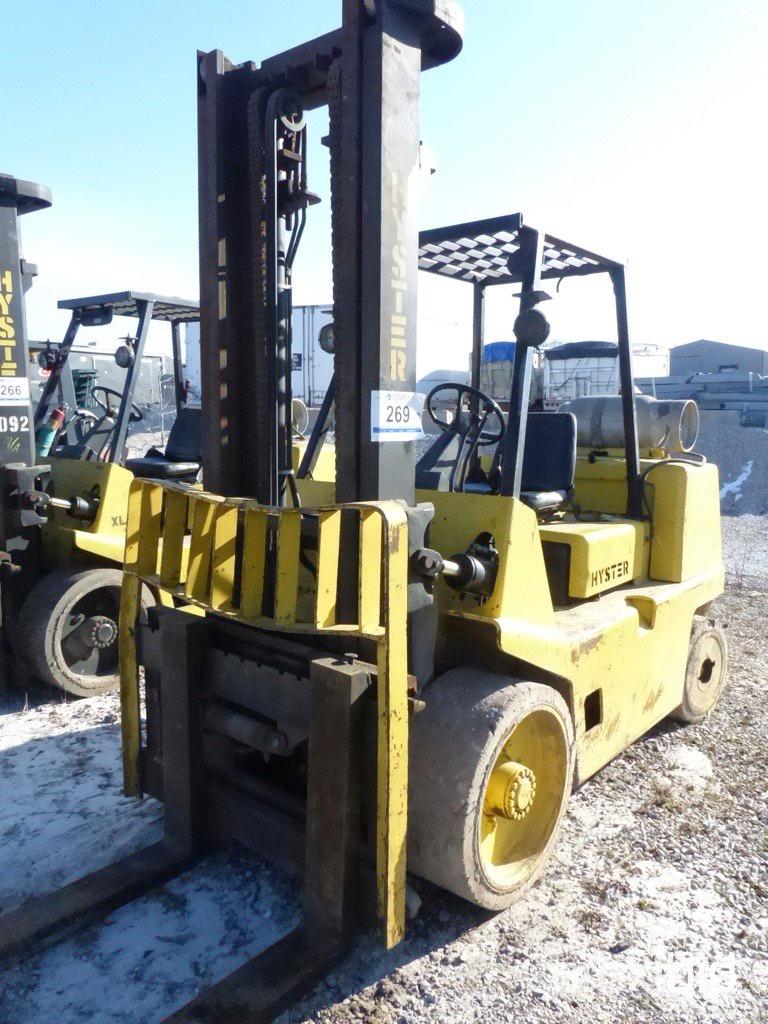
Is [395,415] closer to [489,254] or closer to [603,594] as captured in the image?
[489,254]

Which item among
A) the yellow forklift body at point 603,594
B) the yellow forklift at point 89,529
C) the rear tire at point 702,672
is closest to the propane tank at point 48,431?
the yellow forklift at point 89,529

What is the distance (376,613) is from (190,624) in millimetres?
950

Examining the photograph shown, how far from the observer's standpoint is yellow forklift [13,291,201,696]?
5.10 m

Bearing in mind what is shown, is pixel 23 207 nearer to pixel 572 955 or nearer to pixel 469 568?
pixel 469 568

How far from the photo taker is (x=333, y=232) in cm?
279

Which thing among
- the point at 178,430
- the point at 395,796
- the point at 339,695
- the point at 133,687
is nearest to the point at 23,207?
the point at 178,430

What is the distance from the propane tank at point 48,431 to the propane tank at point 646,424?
192 inches

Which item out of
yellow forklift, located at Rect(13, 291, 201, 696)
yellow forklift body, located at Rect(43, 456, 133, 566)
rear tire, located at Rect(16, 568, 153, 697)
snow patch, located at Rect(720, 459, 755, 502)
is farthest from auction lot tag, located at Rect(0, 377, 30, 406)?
snow patch, located at Rect(720, 459, 755, 502)

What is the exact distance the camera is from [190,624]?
3.01m

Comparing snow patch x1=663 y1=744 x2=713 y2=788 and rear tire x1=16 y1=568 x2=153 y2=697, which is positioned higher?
rear tire x1=16 y1=568 x2=153 y2=697

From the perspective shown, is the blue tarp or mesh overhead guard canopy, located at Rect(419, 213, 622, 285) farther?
the blue tarp

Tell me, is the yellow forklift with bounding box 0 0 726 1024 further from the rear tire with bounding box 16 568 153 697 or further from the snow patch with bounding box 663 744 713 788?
the rear tire with bounding box 16 568 153 697

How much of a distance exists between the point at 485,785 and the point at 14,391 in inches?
160

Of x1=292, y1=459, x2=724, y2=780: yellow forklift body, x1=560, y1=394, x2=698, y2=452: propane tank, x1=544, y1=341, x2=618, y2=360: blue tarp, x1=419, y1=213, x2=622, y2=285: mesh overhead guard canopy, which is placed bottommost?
x1=292, y1=459, x2=724, y2=780: yellow forklift body
